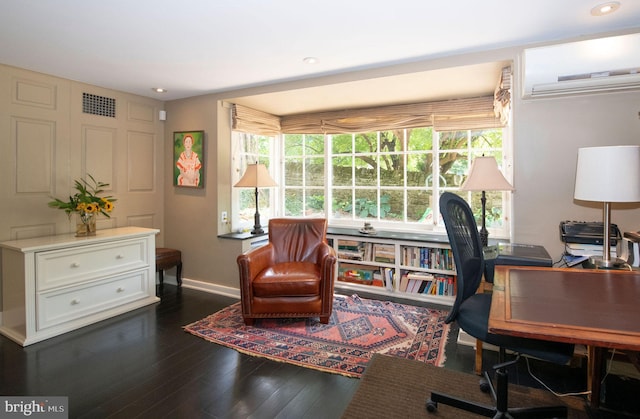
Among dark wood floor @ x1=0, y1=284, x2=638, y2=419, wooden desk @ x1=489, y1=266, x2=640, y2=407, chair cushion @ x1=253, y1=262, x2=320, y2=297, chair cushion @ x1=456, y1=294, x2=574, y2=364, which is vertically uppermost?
wooden desk @ x1=489, y1=266, x2=640, y2=407

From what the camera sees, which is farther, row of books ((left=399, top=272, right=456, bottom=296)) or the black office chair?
row of books ((left=399, top=272, right=456, bottom=296))

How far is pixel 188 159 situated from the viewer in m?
4.00

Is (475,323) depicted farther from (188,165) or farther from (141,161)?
(141,161)

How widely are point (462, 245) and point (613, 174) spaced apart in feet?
2.87

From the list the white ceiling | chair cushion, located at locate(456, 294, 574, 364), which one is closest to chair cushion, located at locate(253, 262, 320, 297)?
chair cushion, located at locate(456, 294, 574, 364)

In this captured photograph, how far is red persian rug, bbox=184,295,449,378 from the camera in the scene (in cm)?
236

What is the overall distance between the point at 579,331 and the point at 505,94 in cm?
219

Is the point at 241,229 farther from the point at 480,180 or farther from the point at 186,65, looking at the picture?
the point at 480,180

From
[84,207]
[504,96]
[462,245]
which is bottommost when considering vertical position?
[462,245]

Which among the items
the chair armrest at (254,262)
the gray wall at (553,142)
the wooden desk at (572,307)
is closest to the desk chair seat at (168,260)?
the chair armrest at (254,262)

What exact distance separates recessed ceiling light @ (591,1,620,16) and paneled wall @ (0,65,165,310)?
4.18 metres

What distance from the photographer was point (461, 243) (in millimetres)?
1817

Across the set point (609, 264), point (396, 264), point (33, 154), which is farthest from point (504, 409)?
point (33, 154)

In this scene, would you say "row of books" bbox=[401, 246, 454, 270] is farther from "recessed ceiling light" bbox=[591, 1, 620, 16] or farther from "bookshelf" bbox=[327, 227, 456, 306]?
"recessed ceiling light" bbox=[591, 1, 620, 16]
